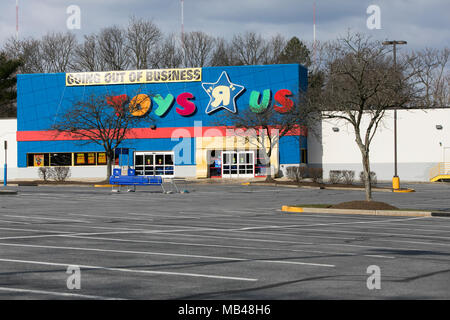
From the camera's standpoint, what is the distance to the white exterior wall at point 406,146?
52562 millimetres

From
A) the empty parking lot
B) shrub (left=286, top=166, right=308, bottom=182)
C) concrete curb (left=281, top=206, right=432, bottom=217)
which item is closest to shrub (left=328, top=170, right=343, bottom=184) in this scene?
shrub (left=286, top=166, right=308, bottom=182)

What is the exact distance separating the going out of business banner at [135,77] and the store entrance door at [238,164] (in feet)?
23.4

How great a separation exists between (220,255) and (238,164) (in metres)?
41.8

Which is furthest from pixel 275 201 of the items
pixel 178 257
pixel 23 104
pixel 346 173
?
pixel 23 104

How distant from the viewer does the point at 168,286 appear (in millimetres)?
8562

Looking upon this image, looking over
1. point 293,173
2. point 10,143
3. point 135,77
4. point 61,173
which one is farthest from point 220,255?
point 10,143

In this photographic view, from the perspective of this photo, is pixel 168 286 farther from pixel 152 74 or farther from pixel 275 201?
pixel 152 74

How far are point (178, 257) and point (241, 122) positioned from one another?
3896cm

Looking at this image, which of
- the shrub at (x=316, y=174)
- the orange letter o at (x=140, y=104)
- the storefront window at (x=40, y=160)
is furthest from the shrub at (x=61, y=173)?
the shrub at (x=316, y=174)

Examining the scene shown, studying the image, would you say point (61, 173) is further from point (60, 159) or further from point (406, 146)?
point (406, 146)

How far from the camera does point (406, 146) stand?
5300cm

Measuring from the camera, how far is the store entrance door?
53.2 m

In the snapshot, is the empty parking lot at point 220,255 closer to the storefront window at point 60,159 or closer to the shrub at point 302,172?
the shrub at point 302,172

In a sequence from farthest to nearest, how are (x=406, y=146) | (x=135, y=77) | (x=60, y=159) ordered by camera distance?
(x=60, y=159) → (x=135, y=77) → (x=406, y=146)
